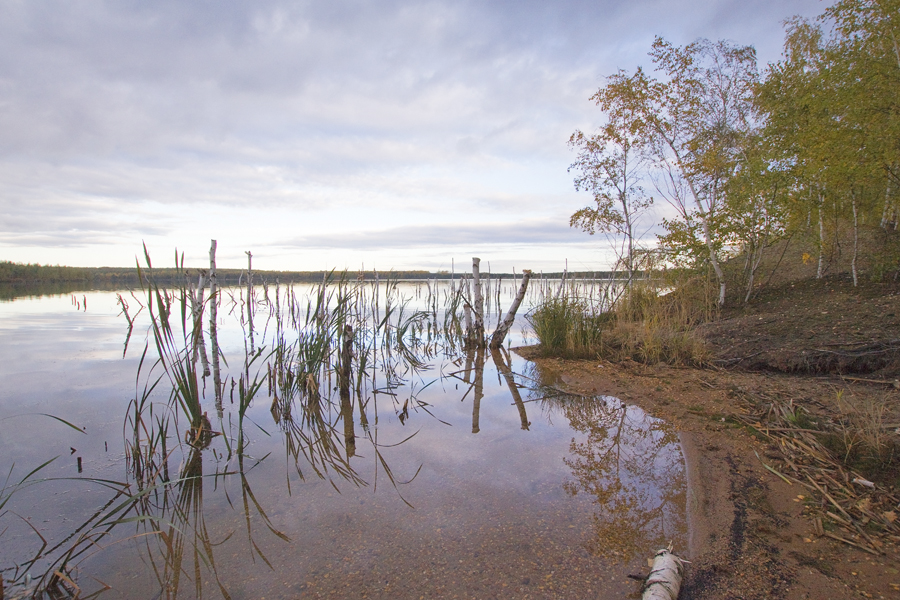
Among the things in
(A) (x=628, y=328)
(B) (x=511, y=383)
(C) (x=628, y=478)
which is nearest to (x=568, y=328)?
(A) (x=628, y=328)

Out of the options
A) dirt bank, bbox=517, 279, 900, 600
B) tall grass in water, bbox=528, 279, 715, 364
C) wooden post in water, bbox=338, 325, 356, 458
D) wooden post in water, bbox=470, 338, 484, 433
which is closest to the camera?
dirt bank, bbox=517, 279, 900, 600

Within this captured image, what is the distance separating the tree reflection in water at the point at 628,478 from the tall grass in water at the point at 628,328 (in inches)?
86.8

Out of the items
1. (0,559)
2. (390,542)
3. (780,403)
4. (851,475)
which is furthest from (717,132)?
(0,559)

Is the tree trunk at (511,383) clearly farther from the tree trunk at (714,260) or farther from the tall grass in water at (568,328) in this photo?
the tree trunk at (714,260)

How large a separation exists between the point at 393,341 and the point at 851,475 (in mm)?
8131

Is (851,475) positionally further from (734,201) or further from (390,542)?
(734,201)

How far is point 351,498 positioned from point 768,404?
3.79 meters

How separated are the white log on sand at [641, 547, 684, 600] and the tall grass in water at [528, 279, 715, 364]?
467 centimetres

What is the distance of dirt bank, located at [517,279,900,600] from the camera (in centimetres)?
198

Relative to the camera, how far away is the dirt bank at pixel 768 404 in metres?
1.98

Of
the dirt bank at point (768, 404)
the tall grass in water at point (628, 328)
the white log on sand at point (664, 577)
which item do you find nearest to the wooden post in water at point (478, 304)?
the tall grass in water at point (628, 328)

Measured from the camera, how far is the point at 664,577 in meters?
1.91

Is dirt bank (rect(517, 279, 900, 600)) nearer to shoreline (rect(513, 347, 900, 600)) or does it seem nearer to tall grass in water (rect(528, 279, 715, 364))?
shoreline (rect(513, 347, 900, 600))

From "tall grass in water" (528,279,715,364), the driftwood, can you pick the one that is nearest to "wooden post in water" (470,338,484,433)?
"tall grass in water" (528,279,715,364)
